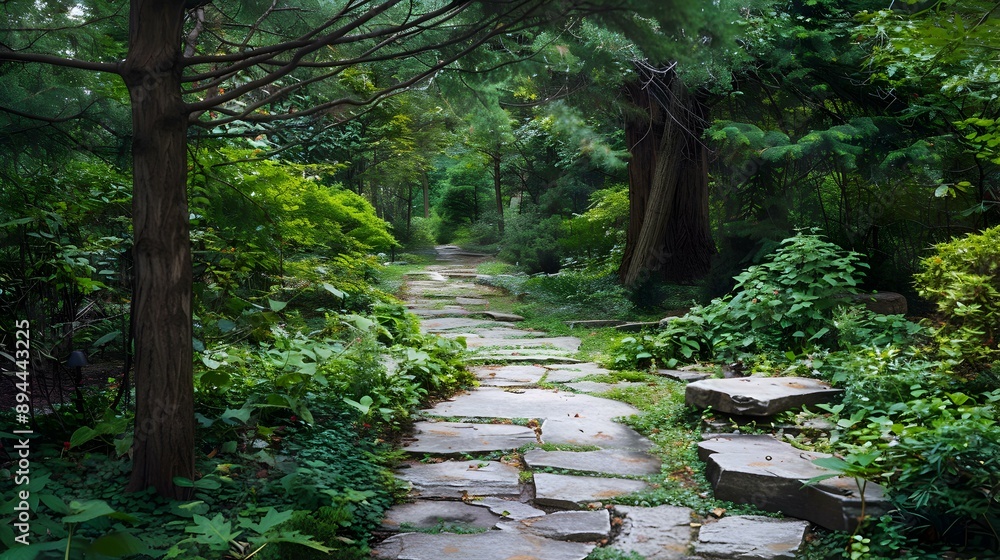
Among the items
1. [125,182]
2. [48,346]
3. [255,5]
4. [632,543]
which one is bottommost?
[632,543]

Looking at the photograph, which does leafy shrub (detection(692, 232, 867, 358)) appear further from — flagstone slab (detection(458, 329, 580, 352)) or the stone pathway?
flagstone slab (detection(458, 329, 580, 352))

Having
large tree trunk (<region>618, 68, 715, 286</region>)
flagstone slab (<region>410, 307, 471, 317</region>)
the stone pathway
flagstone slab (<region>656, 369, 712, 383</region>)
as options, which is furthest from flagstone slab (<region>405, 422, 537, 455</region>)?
large tree trunk (<region>618, 68, 715, 286</region>)

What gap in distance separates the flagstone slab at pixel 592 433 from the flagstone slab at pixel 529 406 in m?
0.13

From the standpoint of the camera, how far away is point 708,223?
440 inches

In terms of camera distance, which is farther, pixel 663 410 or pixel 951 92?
pixel 951 92

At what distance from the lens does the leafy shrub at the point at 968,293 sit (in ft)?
14.6

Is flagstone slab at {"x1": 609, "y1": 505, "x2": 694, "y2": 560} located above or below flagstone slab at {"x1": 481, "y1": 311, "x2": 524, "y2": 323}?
below

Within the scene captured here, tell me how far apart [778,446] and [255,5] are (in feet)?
12.3

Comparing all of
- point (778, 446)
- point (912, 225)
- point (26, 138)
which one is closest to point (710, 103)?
point (912, 225)

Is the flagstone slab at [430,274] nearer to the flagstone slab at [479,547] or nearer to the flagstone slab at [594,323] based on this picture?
the flagstone slab at [594,323]

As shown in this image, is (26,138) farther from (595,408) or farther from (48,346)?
(595,408)

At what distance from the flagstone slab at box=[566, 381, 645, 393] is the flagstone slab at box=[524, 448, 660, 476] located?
152 centimetres

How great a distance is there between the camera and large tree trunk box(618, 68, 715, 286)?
33.9 feet

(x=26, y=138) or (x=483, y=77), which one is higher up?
(x=483, y=77)
